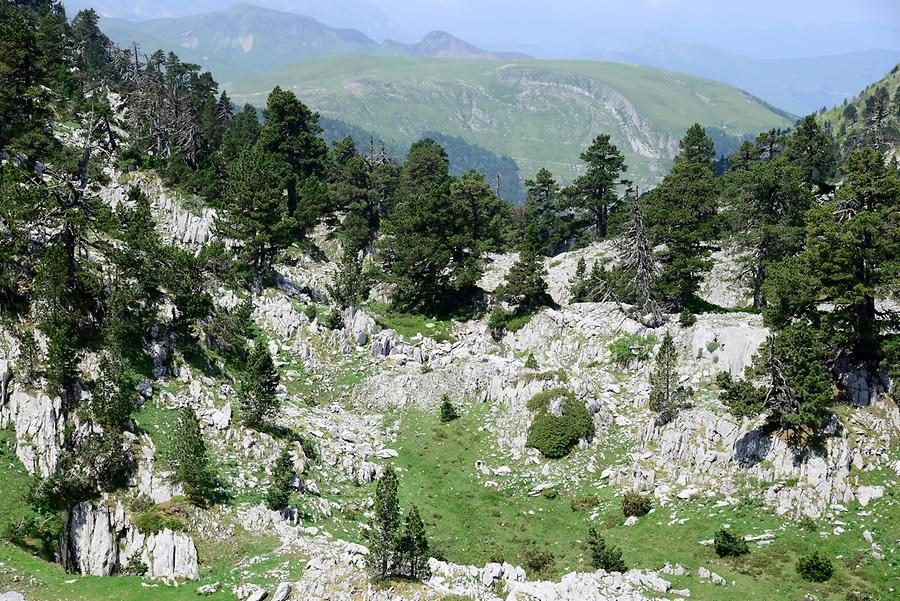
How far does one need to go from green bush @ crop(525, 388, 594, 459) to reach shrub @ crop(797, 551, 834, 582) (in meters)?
17.3

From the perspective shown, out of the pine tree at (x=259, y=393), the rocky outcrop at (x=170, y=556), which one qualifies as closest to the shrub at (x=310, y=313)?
the pine tree at (x=259, y=393)

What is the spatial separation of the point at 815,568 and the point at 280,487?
97.2 ft

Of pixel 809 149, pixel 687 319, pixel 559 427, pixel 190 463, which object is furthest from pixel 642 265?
pixel 809 149

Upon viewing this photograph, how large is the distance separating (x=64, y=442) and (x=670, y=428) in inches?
1563

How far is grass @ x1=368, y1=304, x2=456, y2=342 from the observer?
6212 centimetres

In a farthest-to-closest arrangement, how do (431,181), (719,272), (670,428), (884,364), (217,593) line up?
1. (431,181)
2. (719,272)
3. (670,428)
4. (884,364)
5. (217,593)

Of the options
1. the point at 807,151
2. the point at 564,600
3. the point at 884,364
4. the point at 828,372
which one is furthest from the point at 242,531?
the point at 807,151

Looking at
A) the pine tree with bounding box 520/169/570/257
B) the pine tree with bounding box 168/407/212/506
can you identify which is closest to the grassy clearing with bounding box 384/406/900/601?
the pine tree with bounding box 168/407/212/506

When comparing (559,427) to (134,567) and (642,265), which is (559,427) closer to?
(642,265)

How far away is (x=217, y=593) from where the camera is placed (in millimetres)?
28469

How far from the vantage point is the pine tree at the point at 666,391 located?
43.0 metres

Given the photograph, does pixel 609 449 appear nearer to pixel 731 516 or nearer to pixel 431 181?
pixel 731 516

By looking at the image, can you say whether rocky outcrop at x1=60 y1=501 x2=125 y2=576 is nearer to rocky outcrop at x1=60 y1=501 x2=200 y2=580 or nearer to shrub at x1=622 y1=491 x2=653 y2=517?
rocky outcrop at x1=60 y1=501 x2=200 y2=580

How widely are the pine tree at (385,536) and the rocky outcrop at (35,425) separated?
19.1 meters
